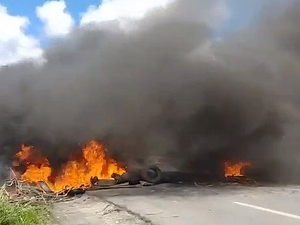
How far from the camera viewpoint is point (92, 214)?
9.21m

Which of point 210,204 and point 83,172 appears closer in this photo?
point 210,204

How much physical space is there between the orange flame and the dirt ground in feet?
23.7

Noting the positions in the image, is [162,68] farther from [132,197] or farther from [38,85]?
[132,197]

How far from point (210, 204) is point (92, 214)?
92.1 inches

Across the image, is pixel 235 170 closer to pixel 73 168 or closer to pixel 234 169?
pixel 234 169

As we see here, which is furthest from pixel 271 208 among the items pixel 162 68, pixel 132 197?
pixel 162 68

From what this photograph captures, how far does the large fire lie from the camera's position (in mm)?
16062

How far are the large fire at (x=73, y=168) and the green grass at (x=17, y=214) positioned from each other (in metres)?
8.59

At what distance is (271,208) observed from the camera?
9.05 metres

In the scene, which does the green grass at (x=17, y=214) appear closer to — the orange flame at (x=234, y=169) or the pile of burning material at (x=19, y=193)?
the pile of burning material at (x=19, y=193)

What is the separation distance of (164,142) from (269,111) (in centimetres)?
383

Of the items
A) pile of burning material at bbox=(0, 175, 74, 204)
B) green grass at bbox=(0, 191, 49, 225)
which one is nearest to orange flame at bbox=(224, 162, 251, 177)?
pile of burning material at bbox=(0, 175, 74, 204)

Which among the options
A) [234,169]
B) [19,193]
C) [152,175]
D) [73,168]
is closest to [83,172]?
[73,168]

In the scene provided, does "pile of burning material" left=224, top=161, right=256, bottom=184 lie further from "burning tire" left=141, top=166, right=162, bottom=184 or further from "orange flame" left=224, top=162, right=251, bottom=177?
"burning tire" left=141, top=166, right=162, bottom=184
